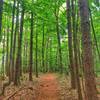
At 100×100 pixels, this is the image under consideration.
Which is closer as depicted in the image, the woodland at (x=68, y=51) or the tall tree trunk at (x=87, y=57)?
the tall tree trunk at (x=87, y=57)

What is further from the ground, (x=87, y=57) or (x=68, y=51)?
(x=68, y=51)

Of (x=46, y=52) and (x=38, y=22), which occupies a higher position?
(x=38, y=22)

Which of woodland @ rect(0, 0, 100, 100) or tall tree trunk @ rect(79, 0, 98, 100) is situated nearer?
tall tree trunk @ rect(79, 0, 98, 100)

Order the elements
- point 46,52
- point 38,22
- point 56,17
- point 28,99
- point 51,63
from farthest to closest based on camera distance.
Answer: point 51,63 < point 46,52 < point 38,22 < point 56,17 < point 28,99

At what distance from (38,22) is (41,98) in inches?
561

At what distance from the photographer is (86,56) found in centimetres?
563

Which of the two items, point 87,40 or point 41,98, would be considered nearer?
point 87,40

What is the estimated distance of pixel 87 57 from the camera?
5.62m

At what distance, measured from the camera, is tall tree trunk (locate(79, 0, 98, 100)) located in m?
5.50

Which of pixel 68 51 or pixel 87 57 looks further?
pixel 68 51

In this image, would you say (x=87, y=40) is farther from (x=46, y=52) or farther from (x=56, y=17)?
(x=46, y=52)

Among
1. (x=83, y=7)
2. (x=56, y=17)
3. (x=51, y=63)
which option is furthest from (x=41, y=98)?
(x=51, y=63)

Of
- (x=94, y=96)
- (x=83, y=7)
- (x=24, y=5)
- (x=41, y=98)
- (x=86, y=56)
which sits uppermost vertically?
(x=24, y=5)

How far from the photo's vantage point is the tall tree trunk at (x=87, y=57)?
5.50 m
